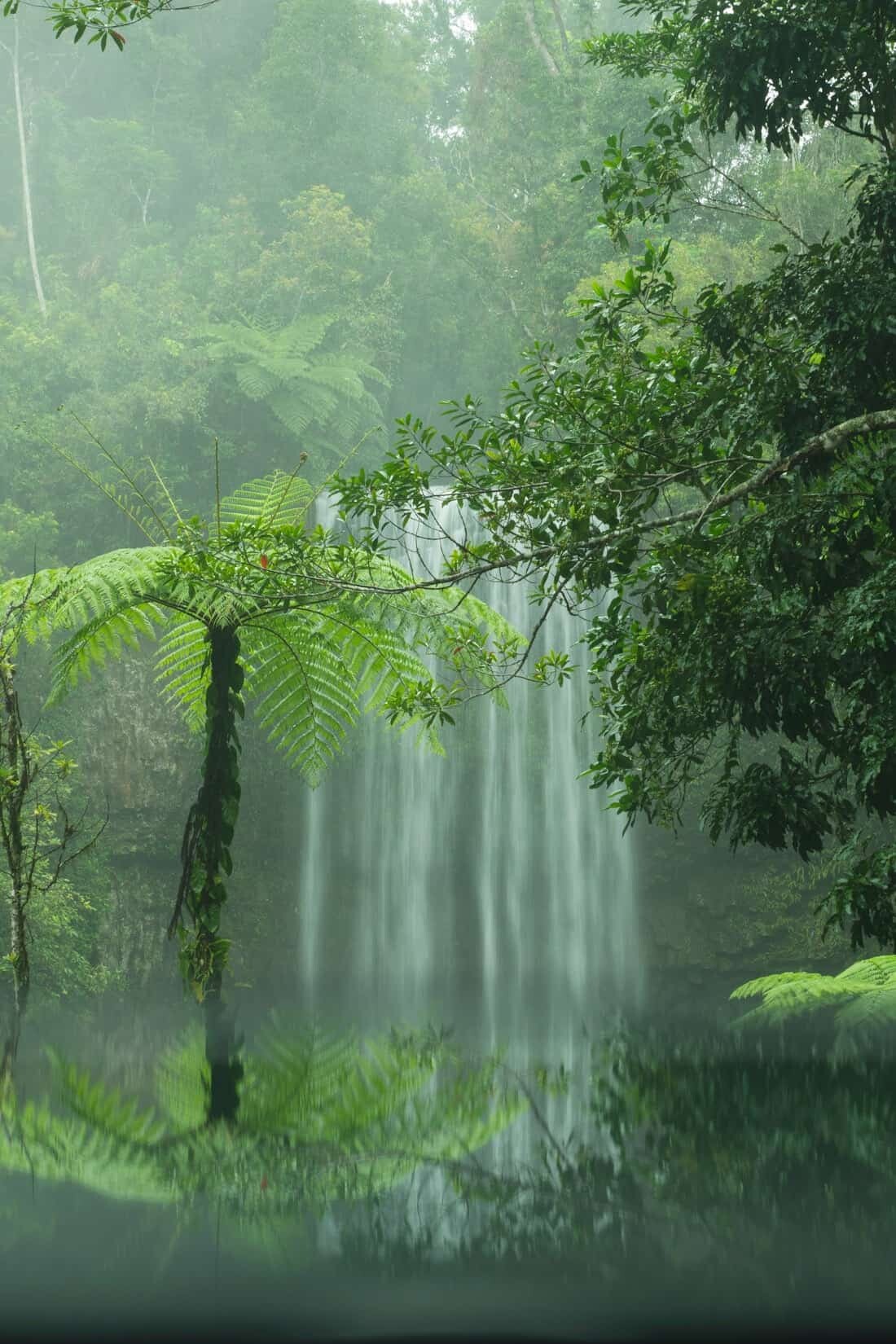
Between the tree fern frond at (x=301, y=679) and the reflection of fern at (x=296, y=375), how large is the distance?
8.84m

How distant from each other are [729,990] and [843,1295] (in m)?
9.82

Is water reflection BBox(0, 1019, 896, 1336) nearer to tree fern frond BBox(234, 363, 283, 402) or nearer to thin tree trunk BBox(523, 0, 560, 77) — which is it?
tree fern frond BBox(234, 363, 283, 402)

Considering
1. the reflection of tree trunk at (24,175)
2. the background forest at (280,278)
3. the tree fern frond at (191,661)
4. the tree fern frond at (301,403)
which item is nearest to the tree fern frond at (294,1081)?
the tree fern frond at (191,661)

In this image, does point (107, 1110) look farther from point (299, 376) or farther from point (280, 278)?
point (280, 278)

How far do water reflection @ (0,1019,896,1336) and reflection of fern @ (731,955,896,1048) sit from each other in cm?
152

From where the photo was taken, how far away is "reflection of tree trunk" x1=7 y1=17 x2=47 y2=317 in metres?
20.6

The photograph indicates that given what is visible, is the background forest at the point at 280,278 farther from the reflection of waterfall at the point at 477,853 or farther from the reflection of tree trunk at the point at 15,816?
the reflection of tree trunk at the point at 15,816

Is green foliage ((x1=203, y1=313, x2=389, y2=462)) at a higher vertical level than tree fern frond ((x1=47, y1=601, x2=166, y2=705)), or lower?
higher

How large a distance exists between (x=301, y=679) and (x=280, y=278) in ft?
40.1

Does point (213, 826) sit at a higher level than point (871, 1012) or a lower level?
higher

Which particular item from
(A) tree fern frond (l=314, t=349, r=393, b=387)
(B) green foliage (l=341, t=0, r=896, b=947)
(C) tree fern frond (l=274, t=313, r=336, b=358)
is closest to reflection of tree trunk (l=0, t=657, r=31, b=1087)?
(B) green foliage (l=341, t=0, r=896, b=947)

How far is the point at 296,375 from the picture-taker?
47.4 ft

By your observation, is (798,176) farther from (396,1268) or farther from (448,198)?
(396,1268)

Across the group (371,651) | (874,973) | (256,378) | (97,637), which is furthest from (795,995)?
(256,378)
